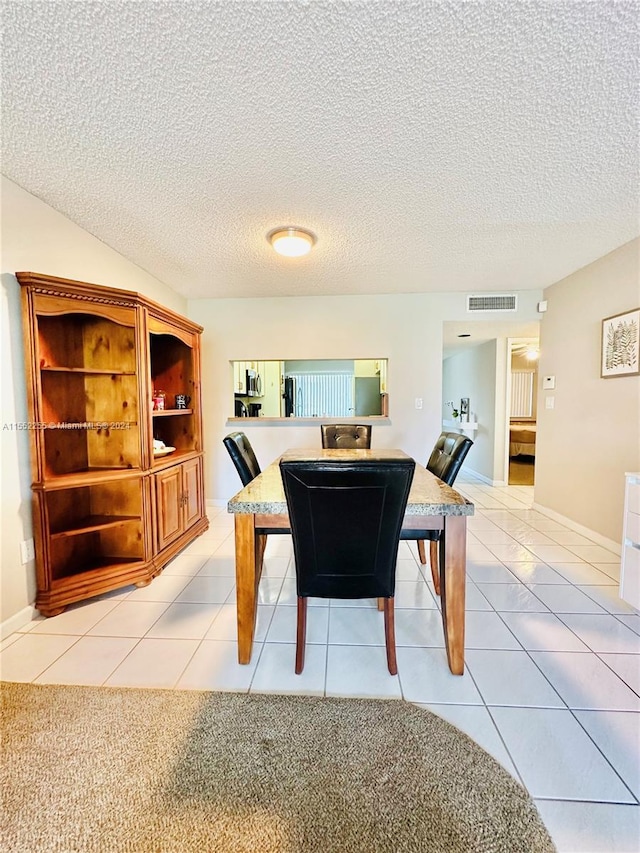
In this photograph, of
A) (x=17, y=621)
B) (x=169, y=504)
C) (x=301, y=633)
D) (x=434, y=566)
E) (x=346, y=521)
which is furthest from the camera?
(x=169, y=504)

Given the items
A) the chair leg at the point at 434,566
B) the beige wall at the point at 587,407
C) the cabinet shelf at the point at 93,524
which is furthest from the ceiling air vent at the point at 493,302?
the cabinet shelf at the point at 93,524

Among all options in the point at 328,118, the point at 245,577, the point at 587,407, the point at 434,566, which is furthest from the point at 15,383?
the point at 587,407

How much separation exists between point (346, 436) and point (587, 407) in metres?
2.19

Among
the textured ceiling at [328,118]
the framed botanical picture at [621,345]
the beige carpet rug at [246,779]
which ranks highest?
the textured ceiling at [328,118]

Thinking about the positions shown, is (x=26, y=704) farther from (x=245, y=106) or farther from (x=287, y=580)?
(x=245, y=106)

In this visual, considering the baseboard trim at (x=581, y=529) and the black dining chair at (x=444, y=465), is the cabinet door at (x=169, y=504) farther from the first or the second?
the baseboard trim at (x=581, y=529)

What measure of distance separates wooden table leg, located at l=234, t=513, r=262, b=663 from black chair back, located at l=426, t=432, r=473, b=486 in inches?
46.8

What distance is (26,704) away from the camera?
1.34m

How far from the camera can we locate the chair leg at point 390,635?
146 cm

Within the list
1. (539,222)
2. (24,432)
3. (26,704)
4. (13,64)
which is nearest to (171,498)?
(24,432)

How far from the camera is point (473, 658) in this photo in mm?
1588

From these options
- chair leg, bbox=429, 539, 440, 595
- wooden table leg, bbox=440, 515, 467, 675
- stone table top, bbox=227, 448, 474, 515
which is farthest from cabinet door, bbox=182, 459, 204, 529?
wooden table leg, bbox=440, 515, 467, 675

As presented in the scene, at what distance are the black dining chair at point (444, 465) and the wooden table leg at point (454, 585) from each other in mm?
307

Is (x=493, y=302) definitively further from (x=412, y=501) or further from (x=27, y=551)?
(x=27, y=551)
